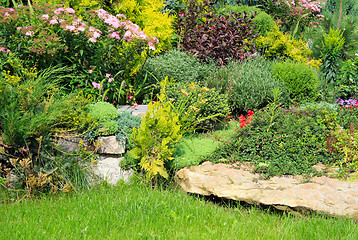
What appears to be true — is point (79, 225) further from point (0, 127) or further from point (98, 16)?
→ point (98, 16)

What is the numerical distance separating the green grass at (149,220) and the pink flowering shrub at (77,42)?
229 cm

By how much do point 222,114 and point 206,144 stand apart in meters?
0.76

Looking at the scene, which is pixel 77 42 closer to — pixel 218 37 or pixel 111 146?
pixel 111 146

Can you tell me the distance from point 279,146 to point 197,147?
3.79 feet

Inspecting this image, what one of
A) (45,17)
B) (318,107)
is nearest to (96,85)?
(45,17)

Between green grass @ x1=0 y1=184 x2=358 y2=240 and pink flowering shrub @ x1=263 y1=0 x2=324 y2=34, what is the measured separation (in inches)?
352

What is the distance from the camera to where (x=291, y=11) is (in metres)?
10.8

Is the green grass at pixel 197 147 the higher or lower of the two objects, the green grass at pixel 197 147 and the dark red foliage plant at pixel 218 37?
the lower

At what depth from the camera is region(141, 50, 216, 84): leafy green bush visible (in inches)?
253

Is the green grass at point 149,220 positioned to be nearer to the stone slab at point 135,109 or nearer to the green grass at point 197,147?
the green grass at point 197,147

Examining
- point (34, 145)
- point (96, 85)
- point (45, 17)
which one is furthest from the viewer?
point (96, 85)

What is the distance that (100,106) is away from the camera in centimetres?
464

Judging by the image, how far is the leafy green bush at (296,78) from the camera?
670 centimetres

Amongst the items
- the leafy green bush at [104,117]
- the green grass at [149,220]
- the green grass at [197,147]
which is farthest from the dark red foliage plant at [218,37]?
the green grass at [149,220]
